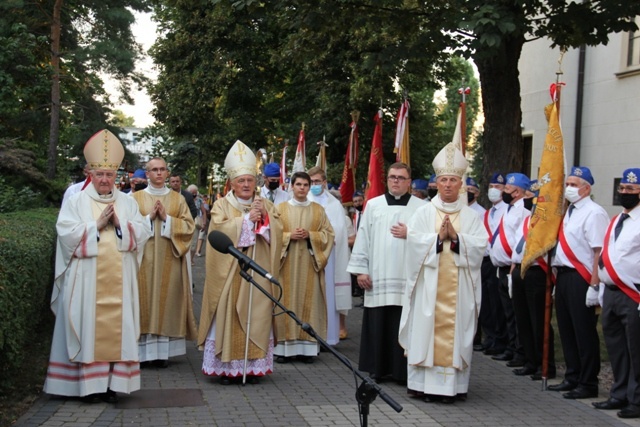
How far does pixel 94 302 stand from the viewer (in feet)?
24.3

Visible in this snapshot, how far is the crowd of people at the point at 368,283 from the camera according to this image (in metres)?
7.49

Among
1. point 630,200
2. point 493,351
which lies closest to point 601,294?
point 630,200

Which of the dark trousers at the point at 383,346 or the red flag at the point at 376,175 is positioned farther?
the red flag at the point at 376,175

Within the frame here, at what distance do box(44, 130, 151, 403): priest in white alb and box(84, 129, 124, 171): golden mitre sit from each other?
0.04ft

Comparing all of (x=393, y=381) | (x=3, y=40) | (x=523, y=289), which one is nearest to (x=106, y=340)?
(x=393, y=381)

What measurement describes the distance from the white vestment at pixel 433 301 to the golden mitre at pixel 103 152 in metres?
2.84

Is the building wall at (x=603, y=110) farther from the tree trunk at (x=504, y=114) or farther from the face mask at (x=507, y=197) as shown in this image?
the face mask at (x=507, y=197)

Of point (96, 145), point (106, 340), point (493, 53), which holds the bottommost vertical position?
point (106, 340)

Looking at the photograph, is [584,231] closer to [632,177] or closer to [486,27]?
[632,177]

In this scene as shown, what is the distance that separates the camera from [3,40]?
1576 centimetres

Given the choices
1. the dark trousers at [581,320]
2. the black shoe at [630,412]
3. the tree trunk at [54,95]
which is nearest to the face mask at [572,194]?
the dark trousers at [581,320]

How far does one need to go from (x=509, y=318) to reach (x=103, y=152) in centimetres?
530

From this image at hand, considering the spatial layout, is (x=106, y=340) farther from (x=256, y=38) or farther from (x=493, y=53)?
(x=256, y=38)

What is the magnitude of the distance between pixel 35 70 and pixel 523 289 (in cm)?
1179
